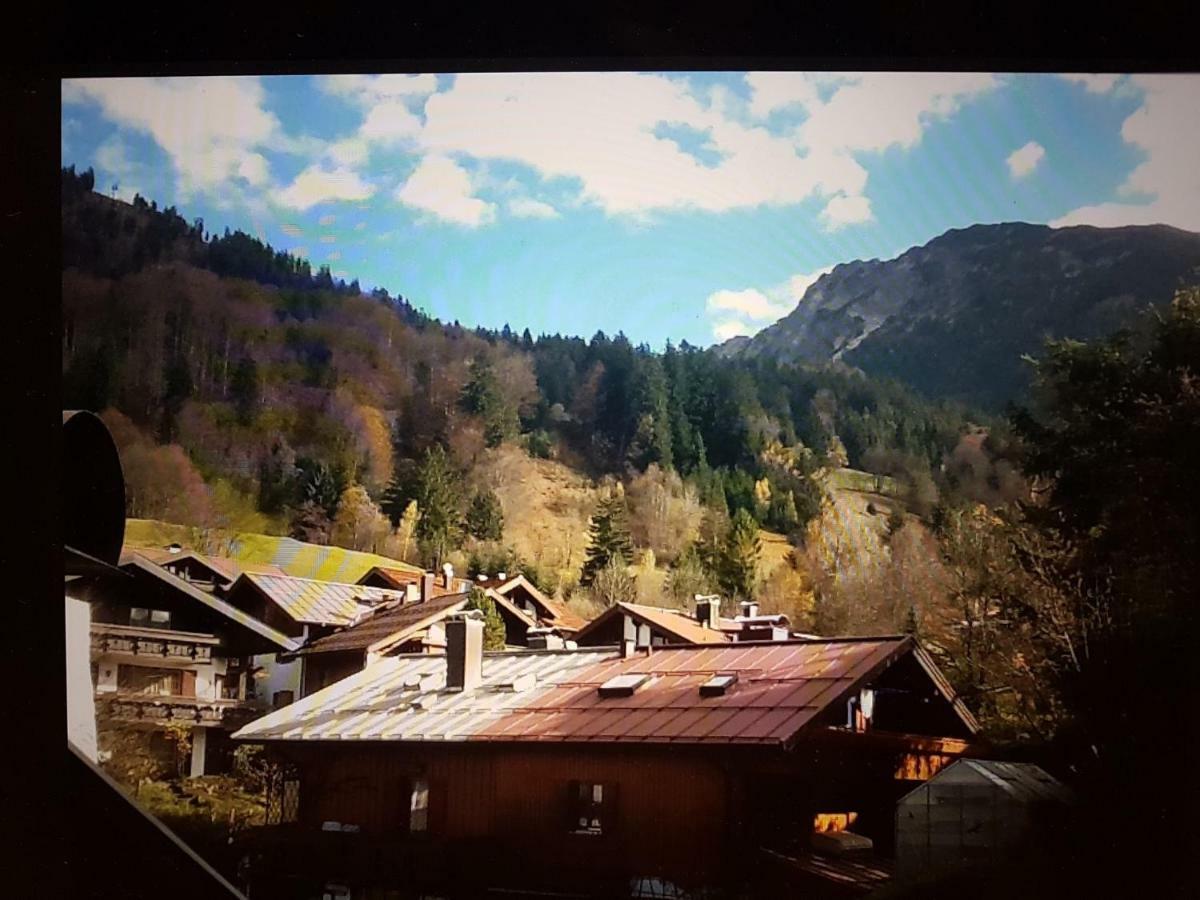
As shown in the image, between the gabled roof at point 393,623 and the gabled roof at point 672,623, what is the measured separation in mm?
485

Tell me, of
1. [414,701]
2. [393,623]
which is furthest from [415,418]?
[414,701]

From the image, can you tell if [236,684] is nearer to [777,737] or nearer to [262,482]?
[262,482]

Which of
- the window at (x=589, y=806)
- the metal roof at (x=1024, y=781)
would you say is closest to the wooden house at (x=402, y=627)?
the window at (x=589, y=806)

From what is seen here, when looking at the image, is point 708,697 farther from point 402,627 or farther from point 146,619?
point 146,619

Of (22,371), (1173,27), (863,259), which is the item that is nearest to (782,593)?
(863,259)

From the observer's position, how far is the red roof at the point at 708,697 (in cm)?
345

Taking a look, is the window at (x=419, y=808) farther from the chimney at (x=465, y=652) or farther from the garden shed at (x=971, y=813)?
the garden shed at (x=971, y=813)

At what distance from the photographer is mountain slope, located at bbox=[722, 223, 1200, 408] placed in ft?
11.4

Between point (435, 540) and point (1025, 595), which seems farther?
point (435, 540)

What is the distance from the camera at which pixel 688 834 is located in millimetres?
3469

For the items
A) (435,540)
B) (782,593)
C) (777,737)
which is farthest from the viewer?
(435,540)

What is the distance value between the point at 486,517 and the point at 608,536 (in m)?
0.40

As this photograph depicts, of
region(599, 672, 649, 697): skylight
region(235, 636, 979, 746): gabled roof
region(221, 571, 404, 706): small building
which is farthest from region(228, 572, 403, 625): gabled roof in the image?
region(599, 672, 649, 697): skylight

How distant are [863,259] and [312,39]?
6.03 feet
